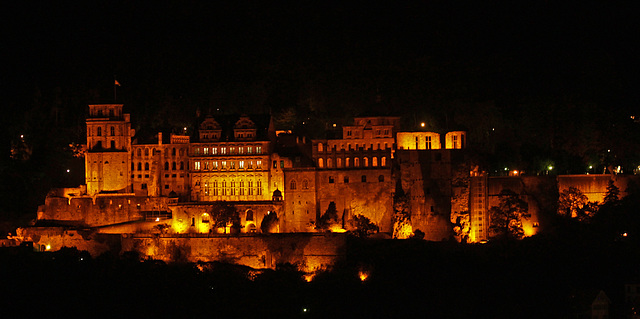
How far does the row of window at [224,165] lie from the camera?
72.6 metres

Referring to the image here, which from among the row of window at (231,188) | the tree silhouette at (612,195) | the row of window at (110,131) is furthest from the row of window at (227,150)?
the tree silhouette at (612,195)

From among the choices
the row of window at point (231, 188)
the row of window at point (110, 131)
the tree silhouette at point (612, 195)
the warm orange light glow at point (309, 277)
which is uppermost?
the row of window at point (110, 131)

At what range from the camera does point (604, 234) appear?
215 ft

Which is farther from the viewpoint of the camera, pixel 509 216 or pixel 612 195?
pixel 612 195

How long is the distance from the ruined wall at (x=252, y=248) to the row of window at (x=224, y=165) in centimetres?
910

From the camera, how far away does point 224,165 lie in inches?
2867

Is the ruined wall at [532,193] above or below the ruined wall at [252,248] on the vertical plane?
above

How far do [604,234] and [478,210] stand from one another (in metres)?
8.69

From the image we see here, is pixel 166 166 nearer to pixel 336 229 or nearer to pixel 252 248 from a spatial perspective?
pixel 252 248

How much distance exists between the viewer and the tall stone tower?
73444 millimetres

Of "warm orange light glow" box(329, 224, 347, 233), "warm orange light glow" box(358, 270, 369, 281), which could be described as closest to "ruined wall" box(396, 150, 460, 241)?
"warm orange light glow" box(329, 224, 347, 233)

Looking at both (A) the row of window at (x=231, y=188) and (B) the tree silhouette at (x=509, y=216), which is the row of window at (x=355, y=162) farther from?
(B) the tree silhouette at (x=509, y=216)

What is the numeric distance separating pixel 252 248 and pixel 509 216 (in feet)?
59.2

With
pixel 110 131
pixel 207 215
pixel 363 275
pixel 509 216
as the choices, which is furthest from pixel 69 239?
pixel 509 216
